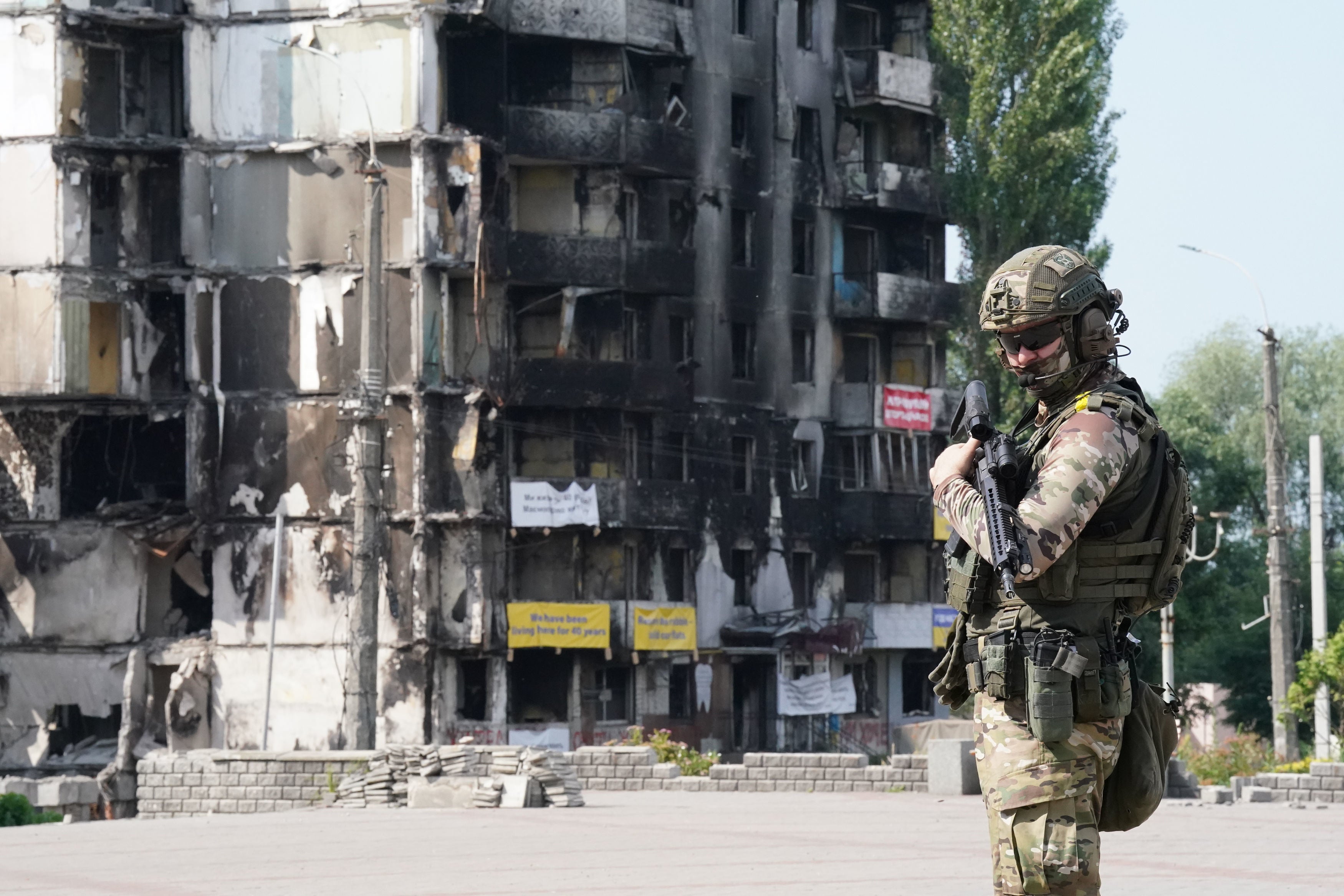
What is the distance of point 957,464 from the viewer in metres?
6.89

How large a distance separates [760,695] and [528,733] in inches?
342

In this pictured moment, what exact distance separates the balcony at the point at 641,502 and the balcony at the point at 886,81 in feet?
42.4

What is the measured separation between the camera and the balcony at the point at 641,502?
5100 cm

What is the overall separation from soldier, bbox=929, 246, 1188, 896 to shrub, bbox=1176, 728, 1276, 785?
21817 mm

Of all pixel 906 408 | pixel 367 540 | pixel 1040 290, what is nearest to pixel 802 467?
pixel 906 408

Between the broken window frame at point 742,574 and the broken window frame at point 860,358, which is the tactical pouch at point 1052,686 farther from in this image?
the broken window frame at point 860,358

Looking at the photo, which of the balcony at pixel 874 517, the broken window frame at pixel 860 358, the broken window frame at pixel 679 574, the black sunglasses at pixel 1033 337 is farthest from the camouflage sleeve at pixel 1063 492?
the broken window frame at pixel 860 358

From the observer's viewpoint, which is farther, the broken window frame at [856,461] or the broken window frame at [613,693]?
the broken window frame at [856,461]

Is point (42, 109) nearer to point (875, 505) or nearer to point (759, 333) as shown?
point (759, 333)

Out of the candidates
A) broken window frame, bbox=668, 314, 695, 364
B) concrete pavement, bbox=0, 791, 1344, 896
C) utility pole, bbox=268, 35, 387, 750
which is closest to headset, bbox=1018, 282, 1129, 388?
concrete pavement, bbox=0, 791, 1344, 896

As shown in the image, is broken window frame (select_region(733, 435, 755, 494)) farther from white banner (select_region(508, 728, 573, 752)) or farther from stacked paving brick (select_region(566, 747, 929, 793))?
stacked paving brick (select_region(566, 747, 929, 793))

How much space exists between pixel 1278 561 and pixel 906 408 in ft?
82.9

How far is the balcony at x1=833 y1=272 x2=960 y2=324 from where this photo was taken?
59.7 metres

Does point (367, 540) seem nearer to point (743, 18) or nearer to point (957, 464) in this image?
point (957, 464)
